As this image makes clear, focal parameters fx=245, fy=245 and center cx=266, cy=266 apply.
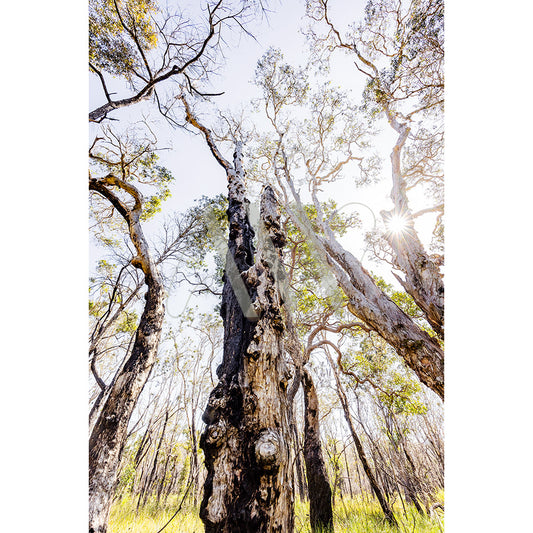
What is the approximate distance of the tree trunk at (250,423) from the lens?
1074 millimetres

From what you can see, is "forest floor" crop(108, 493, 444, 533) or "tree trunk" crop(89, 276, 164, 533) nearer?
"tree trunk" crop(89, 276, 164, 533)

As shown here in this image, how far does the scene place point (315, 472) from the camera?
3471mm

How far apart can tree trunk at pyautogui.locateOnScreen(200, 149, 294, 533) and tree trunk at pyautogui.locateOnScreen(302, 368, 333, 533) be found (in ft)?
9.24

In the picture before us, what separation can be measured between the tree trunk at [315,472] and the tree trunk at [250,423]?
9.24ft

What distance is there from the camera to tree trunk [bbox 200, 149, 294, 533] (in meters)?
1.07

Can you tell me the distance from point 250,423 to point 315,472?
3.11 metres

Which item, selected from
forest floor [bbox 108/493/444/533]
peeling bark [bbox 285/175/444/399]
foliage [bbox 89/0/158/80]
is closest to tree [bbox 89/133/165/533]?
foliage [bbox 89/0/158/80]

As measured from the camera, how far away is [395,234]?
330cm

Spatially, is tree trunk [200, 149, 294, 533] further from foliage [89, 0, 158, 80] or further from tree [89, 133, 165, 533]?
foliage [89, 0, 158, 80]

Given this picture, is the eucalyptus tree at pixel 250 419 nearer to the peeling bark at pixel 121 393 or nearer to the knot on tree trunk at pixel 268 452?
the knot on tree trunk at pixel 268 452

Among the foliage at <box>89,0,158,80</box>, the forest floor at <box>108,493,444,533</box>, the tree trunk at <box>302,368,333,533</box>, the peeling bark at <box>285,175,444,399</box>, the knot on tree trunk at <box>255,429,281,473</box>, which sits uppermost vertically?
the foliage at <box>89,0,158,80</box>
